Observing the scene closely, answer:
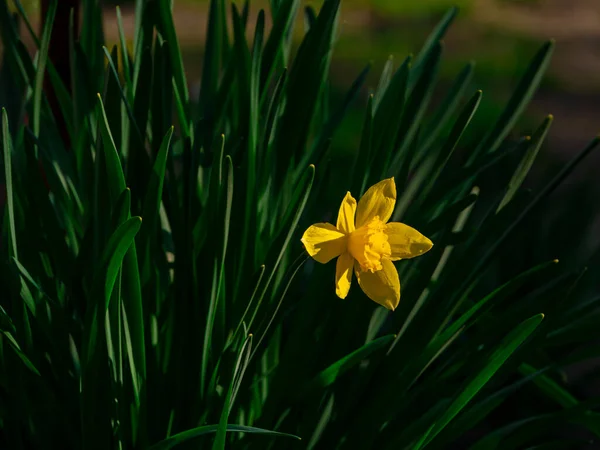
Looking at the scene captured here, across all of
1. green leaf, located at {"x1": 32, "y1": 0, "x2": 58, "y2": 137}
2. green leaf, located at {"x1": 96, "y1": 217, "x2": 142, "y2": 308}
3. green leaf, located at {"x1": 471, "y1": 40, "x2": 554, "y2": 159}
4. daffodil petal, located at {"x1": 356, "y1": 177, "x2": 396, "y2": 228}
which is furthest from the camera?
green leaf, located at {"x1": 471, "y1": 40, "x2": 554, "y2": 159}

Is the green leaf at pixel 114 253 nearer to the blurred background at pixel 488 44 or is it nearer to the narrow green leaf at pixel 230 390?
the narrow green leaf at pixel 230 390

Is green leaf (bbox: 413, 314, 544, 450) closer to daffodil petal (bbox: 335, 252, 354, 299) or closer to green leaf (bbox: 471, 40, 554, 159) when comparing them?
daffodil petal (bbox: 335, 252, 354, 299)

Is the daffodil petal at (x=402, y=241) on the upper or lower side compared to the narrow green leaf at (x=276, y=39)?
lower

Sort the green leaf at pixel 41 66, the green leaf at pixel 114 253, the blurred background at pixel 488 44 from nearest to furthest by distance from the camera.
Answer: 1. the green leaf at pixel 114 253
2. the green leaf at pixel 41 66
3. the blurred background at pixel 488 44

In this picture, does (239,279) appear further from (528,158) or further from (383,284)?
(528,158)

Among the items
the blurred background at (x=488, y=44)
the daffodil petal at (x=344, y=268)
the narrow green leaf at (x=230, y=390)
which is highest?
the daffodil petal at (x=344, y=268)

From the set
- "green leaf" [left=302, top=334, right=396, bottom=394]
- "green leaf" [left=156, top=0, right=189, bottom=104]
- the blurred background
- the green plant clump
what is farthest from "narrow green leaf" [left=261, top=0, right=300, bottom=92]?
the blurred background

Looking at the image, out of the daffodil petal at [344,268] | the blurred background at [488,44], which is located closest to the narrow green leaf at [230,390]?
the daffodil petal at [344,268]
